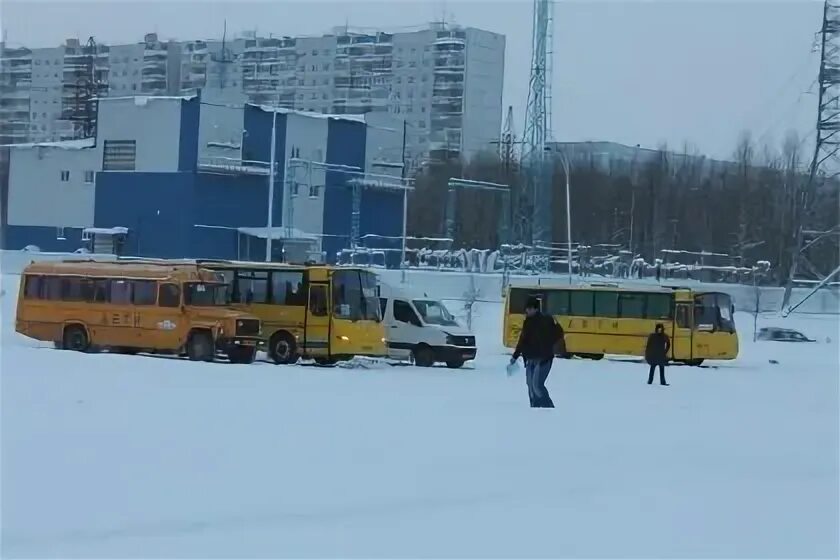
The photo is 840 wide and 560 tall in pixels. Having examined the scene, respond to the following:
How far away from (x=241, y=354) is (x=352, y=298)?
130 inches

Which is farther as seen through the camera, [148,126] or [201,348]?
[148,126]

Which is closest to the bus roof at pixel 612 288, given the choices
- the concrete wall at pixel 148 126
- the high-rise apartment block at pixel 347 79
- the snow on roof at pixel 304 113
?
the snow on roof at pixel 304 113

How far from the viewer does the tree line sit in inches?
3487

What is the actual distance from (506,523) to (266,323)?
78.5 ft

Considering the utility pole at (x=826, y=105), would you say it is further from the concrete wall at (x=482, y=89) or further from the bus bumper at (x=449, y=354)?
the concrete wall at (x=482, y=89)

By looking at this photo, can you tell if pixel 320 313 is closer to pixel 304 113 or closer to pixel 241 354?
pixel 241 354

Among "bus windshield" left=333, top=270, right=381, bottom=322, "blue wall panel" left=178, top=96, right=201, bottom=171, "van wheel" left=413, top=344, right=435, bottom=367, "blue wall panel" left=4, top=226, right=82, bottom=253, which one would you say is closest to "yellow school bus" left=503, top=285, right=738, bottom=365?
"van wheel" left=413, top=344, right=435, bottom=367

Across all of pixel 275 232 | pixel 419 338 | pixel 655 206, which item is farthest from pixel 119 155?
pixel 419 338

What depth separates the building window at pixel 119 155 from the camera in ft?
253

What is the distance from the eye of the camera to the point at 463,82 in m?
126

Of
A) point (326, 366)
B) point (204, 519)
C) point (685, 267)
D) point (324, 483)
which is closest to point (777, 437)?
point (324, 483)

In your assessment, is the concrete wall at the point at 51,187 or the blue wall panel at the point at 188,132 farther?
the concrete wall at the point at 51,187

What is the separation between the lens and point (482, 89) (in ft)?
429

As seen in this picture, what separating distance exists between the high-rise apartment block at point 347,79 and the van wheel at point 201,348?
88512mm
